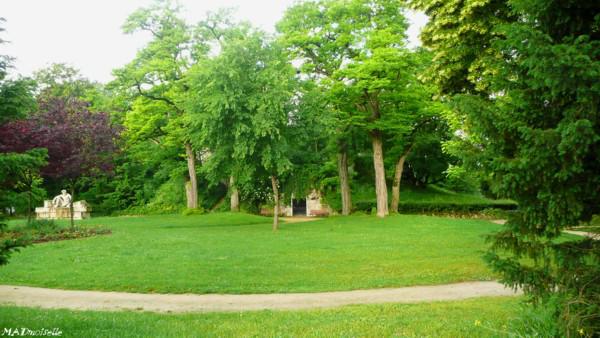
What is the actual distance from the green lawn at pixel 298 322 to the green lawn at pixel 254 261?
1.07 metres

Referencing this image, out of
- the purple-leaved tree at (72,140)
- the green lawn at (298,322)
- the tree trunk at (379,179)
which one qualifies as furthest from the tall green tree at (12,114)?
the tree trunk at (379,179)

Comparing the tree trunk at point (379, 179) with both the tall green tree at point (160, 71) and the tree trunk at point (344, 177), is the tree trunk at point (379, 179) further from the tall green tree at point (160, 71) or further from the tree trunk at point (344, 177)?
the tall green tree at point (160, 71)

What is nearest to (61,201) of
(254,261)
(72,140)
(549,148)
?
(72,140)

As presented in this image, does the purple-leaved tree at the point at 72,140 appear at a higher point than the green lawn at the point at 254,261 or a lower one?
higher

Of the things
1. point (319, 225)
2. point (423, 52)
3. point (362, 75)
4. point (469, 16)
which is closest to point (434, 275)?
point (469, 16)

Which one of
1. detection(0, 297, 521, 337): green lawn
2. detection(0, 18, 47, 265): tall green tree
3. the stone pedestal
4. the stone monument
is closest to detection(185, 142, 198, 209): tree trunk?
the stone pedestal

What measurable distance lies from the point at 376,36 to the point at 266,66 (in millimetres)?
6440

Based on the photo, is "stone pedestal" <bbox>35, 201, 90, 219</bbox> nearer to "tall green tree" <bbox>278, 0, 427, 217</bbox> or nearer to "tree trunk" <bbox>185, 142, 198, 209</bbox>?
"tree trunk" <bbox>185, 142, 198, 209</bbox>

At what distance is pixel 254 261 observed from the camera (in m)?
13.4

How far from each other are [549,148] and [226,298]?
6721 mm

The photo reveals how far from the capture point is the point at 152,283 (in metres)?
10.6

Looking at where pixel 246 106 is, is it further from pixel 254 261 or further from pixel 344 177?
pixel 344 177

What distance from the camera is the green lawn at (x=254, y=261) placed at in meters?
10.6

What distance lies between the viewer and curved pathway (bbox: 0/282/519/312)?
28.7 ft
